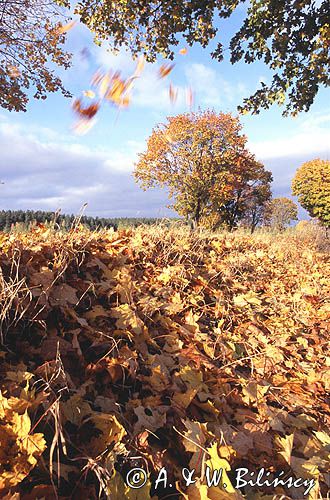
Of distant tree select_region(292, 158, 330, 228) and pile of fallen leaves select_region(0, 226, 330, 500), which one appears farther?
distant tree select_region(292, 158, 330, 228)

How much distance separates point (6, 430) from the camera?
1350mm

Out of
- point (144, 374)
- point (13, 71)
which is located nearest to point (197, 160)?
point (13, 71)

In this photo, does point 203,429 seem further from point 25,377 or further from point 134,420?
point 25,377

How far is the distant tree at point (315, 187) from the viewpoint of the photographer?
26702mm

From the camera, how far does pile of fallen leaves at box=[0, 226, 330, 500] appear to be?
1.40m

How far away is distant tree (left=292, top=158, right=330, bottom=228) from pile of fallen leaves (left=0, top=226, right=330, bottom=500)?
83.6ft

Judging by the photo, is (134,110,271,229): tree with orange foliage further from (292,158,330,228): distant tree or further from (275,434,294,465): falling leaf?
(275,434,294,465): falling leaf

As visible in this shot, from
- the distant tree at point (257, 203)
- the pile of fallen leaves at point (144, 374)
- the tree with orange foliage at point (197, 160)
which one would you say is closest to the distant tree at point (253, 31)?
the pile of fallen leaves at point (144, 374)

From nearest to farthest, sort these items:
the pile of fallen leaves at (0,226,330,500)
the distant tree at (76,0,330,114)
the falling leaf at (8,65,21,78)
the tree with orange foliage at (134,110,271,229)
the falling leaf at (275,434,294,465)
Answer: the pile of fallen leaves at (0,226,330,500) → the falling leaf at (275,434,294,465) → the distant tree at (76,0,330,114) → the falling leaf at (8,65,21,78) → the tree with orange foliage at (134,110,271,229)

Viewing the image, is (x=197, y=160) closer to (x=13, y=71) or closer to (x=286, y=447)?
(x=13, y=71)

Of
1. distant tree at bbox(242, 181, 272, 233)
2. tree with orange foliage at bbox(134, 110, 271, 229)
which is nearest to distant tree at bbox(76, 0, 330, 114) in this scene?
tree with orange foliage at bbox(134, 110, 271, 229)

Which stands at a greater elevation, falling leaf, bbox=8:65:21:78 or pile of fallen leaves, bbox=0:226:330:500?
falling leaf, bbox=8:65:21:78

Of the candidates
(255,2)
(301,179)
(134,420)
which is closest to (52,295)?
(134,420)

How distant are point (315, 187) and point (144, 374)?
29.1 meters
